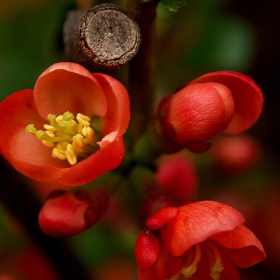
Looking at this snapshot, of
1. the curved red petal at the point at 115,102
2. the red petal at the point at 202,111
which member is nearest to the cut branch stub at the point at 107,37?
the curved red petal at the point at 115,102

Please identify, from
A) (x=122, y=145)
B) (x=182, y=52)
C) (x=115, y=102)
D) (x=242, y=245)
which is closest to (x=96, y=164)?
(x=122, y=145)

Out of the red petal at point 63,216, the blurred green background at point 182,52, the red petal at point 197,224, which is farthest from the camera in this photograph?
the blurred green background at point 182,52

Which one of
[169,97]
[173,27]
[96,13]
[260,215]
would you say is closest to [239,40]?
[173,27]

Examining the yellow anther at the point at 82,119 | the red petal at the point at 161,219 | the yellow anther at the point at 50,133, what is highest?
the yellow anther at the point at 82,119

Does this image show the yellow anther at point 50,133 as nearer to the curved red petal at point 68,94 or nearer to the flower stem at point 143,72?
the curved red petal at point 68,94

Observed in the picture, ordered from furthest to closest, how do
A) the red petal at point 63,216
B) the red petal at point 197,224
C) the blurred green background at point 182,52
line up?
the blurred green background at point 182,52 → the red petal at point 63,216 → the red petal at point 197,224

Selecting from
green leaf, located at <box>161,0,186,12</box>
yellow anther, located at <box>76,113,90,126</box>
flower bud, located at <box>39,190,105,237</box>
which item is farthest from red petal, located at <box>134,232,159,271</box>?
green leaf, located at <box>161,0,186,12</box>

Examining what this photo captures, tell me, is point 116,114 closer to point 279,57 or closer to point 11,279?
point 11,279
